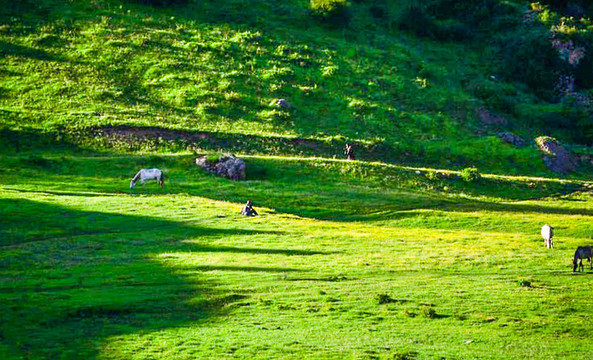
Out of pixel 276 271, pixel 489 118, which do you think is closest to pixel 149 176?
pixel 276 271

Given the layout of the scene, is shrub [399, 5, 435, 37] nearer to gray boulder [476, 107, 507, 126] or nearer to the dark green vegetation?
the dark green vegetation

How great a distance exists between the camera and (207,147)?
3305 inches

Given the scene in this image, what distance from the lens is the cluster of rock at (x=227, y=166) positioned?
7231cm

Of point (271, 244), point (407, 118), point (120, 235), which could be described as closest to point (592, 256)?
point (271, 244)

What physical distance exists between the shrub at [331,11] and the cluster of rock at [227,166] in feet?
169

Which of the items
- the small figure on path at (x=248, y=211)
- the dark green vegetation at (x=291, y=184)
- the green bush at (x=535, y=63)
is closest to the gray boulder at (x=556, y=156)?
the dark green vegetation at (x=291, y=184)

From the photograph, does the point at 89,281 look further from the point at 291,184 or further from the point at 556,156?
the point at 556,156

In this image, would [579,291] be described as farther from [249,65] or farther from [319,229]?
[249,65]

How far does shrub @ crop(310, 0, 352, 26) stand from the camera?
119 m

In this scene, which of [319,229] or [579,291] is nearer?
[579,291]

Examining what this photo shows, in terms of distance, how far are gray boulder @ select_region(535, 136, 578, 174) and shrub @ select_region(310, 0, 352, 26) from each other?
3666 cm

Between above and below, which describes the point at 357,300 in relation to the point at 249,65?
below

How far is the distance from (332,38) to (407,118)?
23540mm

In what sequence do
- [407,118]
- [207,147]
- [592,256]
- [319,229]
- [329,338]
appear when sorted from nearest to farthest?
[329,338] → [592,256] → [319,229] → [207,147] → [407,118]
